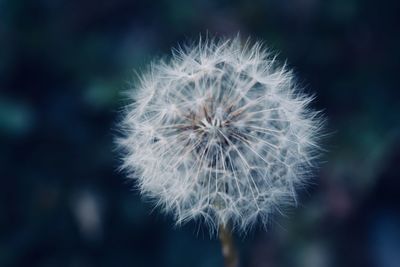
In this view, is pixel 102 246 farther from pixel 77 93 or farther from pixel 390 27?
pixel 390 27

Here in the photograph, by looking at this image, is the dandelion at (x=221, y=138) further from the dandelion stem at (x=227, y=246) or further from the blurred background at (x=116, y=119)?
the blurred background at (x=116, y=119)

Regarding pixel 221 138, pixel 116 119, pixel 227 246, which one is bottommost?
pixel 227 246

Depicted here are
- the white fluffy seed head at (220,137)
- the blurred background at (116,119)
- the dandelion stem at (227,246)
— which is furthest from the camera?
the blurred background at (116,119)

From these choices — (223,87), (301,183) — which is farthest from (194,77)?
(301,183)

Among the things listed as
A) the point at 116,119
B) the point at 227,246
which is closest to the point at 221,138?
the point at 227,246

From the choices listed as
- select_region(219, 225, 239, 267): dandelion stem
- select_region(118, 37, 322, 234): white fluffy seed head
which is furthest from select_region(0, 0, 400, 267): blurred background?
select_region(219, 225, 239, 267): dandelion stem

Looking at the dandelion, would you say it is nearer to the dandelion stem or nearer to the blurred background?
the dandelion stem

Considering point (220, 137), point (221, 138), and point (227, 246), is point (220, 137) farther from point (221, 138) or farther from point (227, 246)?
point (227, 246)

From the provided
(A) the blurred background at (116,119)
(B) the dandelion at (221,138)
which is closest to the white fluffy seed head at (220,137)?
(B) the dandelion at (221,138)
